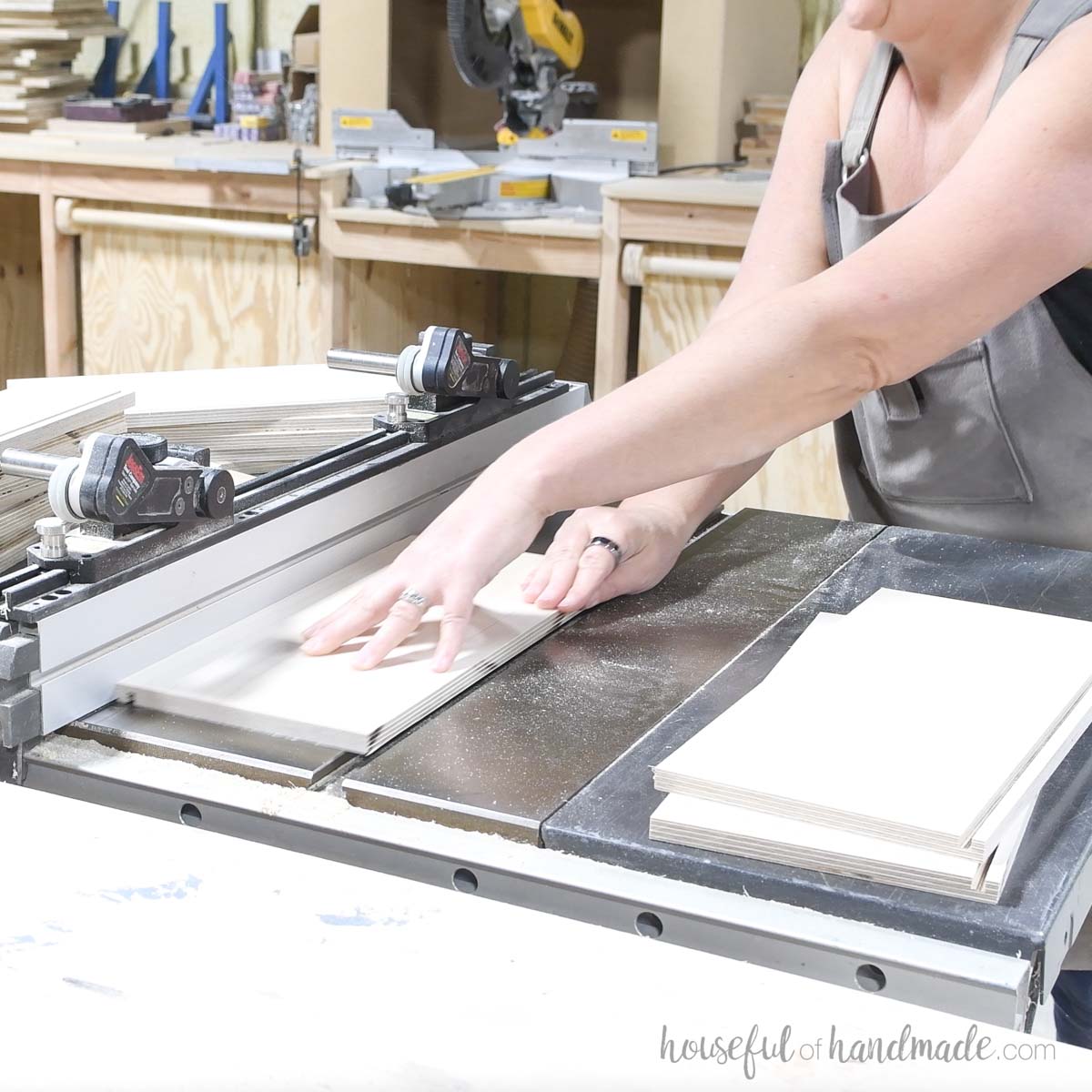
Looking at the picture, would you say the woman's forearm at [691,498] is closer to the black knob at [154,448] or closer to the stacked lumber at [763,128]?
the black knob at [154,448]

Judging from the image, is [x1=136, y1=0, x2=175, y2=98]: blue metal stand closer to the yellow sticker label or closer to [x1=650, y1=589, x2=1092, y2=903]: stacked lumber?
the yellow sticker label

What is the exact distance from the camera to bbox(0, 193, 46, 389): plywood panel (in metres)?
3.88

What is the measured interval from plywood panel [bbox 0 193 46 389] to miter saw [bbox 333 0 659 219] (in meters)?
1.18

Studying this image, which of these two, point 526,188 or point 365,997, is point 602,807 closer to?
point 365,997

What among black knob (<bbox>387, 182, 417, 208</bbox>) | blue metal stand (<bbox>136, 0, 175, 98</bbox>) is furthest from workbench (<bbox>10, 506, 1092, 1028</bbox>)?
blue metal stand (<bbox>136, 0, 175, 98</bbox>)

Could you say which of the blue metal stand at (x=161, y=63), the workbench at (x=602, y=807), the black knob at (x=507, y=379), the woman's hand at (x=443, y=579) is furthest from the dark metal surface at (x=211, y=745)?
the blue metal stand at (x=161, y=63)

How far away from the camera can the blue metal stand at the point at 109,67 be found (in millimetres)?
3797

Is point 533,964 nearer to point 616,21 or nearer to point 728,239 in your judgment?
point 728,239

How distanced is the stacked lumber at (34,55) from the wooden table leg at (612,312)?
148 centimetres

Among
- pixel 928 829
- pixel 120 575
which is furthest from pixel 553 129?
pixel 928 829

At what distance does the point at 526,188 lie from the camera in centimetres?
297

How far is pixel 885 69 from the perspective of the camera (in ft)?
4.66

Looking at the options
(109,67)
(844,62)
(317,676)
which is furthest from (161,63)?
(317,676)

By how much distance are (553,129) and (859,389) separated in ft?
6.65
